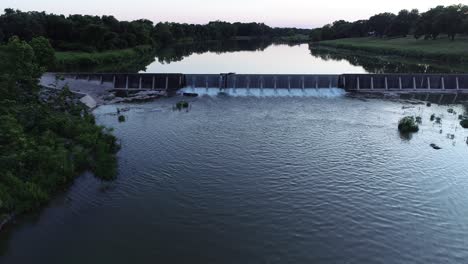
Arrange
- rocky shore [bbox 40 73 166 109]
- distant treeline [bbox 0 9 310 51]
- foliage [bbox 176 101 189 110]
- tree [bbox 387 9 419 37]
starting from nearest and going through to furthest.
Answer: foliage [bbox 176 101 189 110]
rocky shore [bbox 40 73 166 109]
distant treeline [bbox 0 9 310 51]
tree [bbox 387 9 419 37]

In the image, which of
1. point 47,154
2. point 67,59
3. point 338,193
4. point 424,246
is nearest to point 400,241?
point 424,246

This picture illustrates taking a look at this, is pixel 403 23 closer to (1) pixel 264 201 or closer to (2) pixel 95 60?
(2) pixel 95 60

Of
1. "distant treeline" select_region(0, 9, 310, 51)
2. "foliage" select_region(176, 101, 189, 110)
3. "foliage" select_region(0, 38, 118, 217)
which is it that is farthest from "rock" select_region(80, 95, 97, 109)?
"distant treeline" select_region(0, 9, 310, 51)

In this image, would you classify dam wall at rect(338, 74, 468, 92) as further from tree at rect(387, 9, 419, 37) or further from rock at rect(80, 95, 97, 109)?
tree at rect(387, 9, 419, 37)

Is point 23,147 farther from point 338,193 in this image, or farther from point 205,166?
point 338,193

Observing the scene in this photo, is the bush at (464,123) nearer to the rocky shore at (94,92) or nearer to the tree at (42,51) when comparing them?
the rocky shore at (94,92)

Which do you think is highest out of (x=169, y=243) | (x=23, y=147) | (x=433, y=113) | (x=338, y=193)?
(x=433, y=113)

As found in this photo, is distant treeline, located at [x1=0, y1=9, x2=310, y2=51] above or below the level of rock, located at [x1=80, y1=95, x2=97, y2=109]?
above
